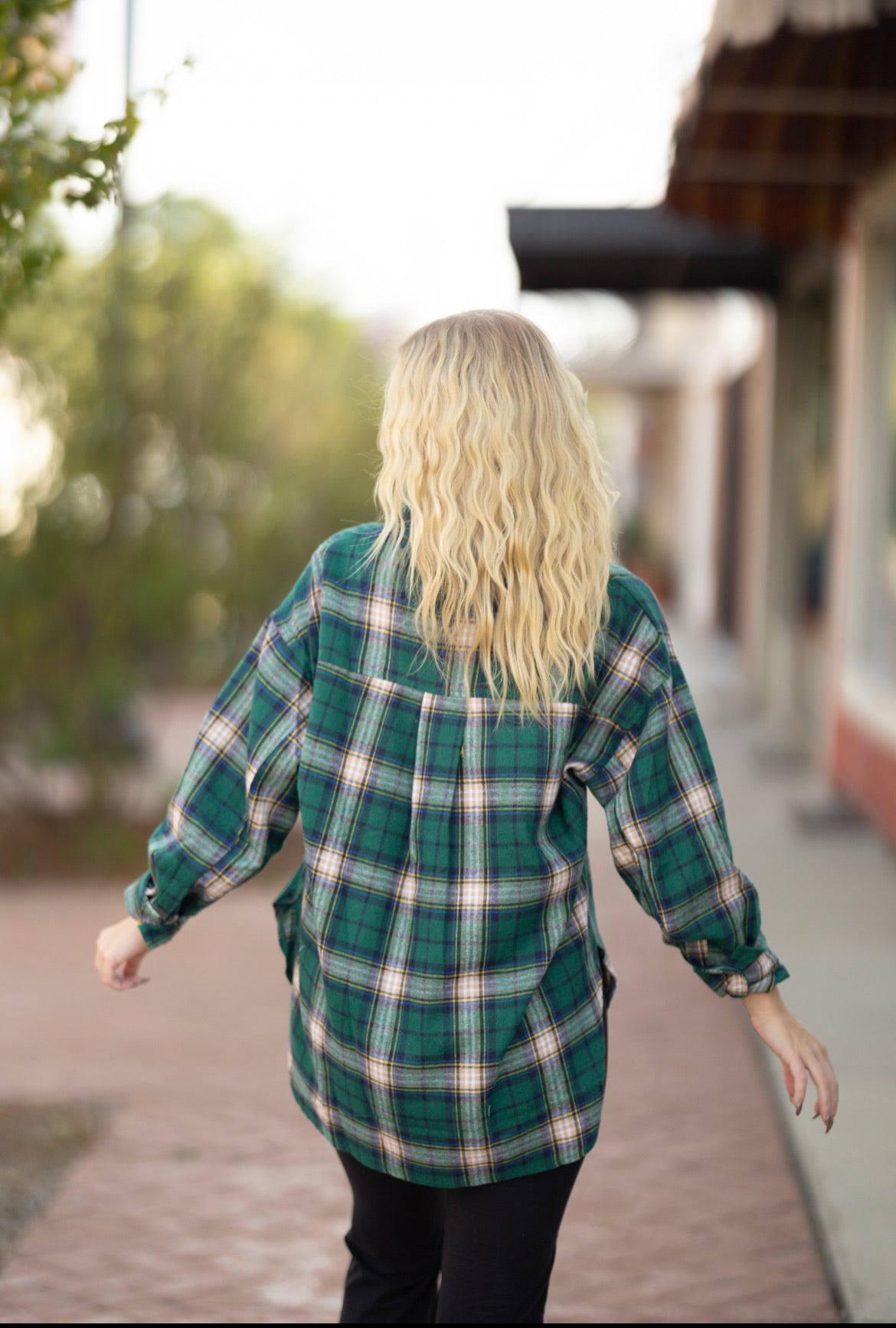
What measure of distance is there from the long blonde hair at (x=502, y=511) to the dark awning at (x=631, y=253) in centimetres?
717

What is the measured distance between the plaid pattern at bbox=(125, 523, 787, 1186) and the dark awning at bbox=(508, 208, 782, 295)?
725cm

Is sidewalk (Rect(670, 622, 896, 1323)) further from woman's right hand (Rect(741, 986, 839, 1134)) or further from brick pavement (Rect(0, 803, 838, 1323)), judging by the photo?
woman's right hand (Rect(741, 986, 839, 1134))

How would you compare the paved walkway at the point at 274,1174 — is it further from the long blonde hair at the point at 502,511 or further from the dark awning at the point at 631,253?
the dark awning at the point at 631,253

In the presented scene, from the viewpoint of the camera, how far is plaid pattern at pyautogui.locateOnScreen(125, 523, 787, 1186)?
181 cm

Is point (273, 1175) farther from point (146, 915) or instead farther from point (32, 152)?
point (32, 152)

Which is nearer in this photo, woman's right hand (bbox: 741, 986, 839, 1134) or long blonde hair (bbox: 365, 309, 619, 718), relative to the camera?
long blonde hair (bbox: 365, 309, 619, 718)

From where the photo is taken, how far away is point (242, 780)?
2002 millimetres

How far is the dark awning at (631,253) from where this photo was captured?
31.2ft

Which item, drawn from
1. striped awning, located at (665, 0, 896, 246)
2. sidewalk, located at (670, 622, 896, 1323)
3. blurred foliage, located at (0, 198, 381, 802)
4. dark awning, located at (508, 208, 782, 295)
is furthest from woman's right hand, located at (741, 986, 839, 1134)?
dark awning, located at (508, 208, 782, 295)

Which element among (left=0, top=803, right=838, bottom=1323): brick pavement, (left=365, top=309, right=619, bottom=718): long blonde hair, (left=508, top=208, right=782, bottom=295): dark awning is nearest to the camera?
(left=365, top=309, right=619, bottom=718): long blonde hair

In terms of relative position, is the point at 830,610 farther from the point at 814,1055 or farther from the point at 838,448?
the point at 814,1055

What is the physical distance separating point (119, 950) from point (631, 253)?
8.57 meters

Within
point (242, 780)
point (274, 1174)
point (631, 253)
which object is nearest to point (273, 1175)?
point (274, 1174)

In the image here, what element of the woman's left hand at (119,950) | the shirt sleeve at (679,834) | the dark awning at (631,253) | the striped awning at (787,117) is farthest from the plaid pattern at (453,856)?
the dark awning at (631,253)
